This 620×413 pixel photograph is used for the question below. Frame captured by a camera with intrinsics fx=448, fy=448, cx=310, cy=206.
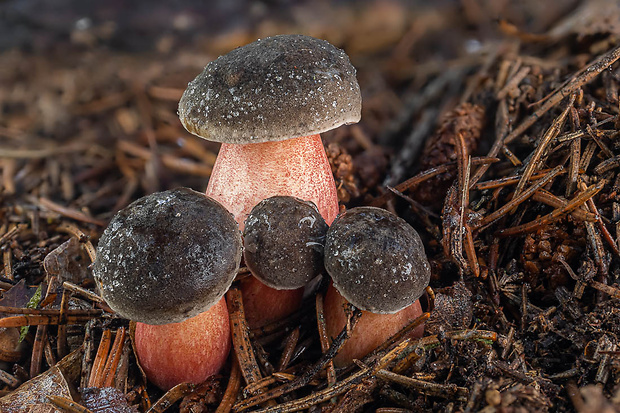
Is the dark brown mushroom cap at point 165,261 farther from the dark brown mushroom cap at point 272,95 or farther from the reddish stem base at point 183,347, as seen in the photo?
the dark brown mushroom cap at point 272,95

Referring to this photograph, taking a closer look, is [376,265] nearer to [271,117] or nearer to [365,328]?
[365,328]

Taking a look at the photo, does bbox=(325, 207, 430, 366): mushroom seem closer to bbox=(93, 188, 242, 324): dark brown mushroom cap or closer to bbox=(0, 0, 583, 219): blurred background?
bbox=(93, 188, 242, 324): dark brown mushroom cap

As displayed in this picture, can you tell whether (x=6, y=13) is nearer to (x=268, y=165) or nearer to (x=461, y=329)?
(x=268, y=165)

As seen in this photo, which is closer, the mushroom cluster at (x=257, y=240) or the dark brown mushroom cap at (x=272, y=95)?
the mushroom cluster at (x=257, y=240)

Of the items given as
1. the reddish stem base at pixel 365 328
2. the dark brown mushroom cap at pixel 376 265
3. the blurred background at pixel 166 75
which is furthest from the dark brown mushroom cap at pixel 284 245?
the blurred background at pixel 166 75

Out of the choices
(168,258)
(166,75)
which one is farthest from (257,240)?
(166,75)

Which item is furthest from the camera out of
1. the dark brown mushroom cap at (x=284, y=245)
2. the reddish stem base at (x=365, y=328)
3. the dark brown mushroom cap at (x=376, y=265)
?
the reddish stem base at (x=365, y=328)

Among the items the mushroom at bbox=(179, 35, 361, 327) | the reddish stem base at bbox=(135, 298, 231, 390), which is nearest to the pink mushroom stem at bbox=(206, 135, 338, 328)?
the mushroom at bbox=(179, 35, 361, 327)
